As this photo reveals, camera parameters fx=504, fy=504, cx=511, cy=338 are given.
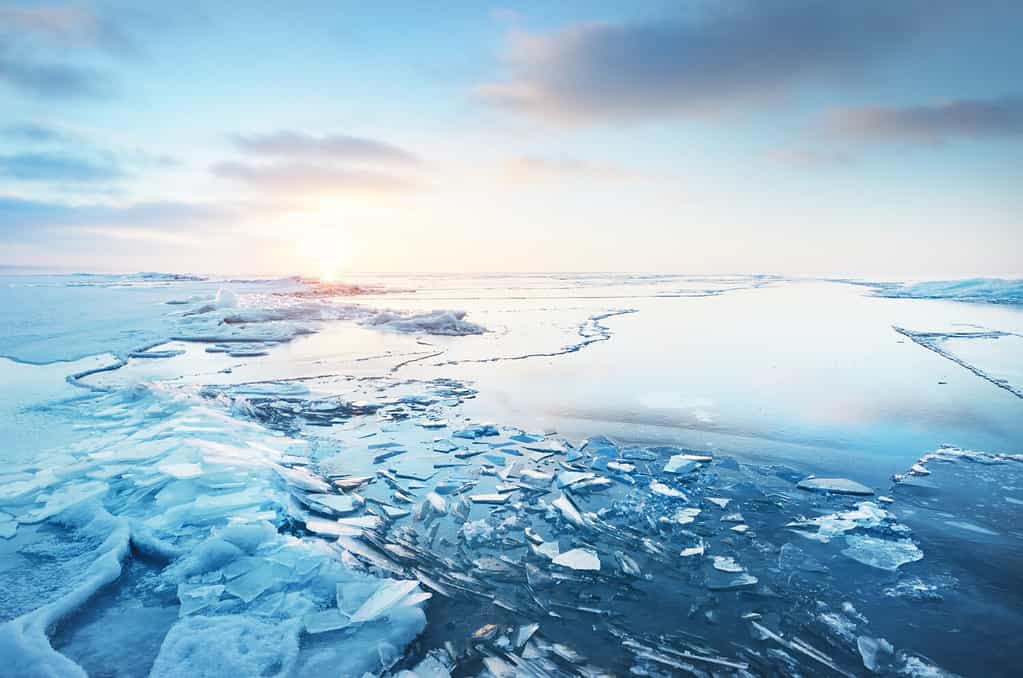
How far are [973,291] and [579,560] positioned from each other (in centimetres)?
3823

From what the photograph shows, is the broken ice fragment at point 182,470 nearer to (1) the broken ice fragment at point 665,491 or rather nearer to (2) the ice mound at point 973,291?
(1) the broken ice fragment at point 665,491

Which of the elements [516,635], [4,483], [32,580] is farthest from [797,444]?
[4,483]

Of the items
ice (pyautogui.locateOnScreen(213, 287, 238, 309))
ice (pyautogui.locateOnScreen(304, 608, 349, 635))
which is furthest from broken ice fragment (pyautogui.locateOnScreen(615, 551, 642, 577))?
ice (pyautogui.locateOnScreen(213, 287, 238, 309))

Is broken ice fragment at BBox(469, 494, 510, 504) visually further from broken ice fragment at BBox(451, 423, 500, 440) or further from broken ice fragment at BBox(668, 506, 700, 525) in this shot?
broken ice fragment at BBox(451, 423, 500, 440)

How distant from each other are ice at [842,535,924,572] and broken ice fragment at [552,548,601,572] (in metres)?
1.71

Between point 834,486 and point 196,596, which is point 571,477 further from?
point 196,596

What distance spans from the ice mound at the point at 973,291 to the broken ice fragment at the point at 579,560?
104 ft

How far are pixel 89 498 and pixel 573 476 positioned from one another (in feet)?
12.4

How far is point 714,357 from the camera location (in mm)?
10219

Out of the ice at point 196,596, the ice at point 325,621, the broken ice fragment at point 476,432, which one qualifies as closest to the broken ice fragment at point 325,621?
the ice at point 325,621

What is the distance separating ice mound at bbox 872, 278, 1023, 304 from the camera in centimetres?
2661

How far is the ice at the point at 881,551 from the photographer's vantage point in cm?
327

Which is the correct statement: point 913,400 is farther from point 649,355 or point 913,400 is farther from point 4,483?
point 4,483

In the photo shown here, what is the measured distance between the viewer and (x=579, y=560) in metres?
3.26
